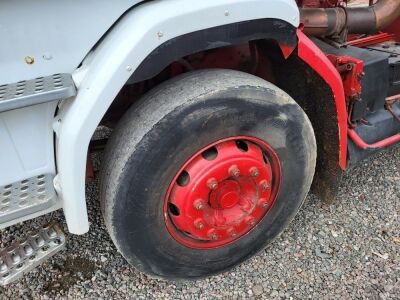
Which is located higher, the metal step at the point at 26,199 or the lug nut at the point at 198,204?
the metal step at the point at 26,199

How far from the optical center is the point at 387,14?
245 cm

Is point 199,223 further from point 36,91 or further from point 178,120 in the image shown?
point 36,91

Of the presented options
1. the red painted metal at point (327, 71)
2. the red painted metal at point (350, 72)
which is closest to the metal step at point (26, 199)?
the red painted metal at point (327, 71)

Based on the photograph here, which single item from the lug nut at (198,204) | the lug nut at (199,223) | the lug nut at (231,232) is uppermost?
the lug nut at (198,204)

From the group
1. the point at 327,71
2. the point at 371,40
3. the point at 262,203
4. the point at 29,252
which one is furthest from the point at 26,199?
the point at 371,40

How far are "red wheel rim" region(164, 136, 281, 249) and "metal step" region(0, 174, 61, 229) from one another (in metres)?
0.47

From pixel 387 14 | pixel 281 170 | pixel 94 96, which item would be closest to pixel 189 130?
pixel 94 96

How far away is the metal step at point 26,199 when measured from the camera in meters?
1.52

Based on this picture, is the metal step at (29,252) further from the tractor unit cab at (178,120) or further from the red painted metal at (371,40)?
the red painted metal at (371,40)

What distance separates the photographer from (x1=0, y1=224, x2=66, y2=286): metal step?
1803 millimetres

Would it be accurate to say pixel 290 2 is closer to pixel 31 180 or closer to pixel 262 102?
pixel 262 102

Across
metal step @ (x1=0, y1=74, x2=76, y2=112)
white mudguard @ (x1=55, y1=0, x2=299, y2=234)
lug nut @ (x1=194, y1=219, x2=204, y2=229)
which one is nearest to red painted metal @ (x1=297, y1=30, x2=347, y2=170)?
white mudguard @ (x1=55, y1=0, x2=299, y2=234)

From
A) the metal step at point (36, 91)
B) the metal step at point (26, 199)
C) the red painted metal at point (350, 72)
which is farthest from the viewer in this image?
the red painted metal at point (350, 72)

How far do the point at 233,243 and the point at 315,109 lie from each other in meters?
0.79
